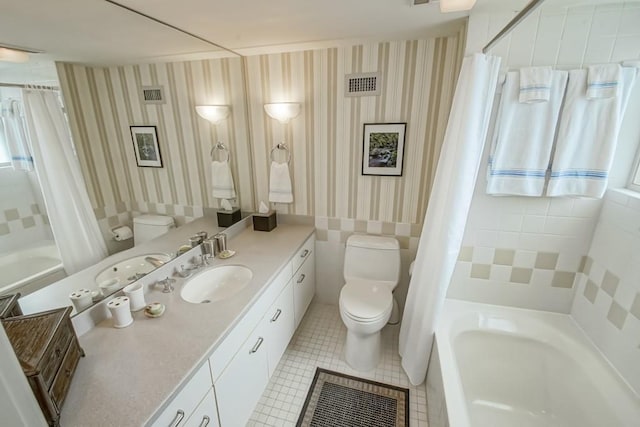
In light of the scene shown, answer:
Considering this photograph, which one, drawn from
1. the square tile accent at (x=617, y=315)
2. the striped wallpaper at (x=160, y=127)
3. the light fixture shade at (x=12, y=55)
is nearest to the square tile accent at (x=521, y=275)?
the square tile accent at (x=617, y=315)

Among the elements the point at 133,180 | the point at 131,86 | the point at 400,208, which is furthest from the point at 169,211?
the point at 400,208

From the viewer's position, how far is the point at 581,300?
1.61 metres

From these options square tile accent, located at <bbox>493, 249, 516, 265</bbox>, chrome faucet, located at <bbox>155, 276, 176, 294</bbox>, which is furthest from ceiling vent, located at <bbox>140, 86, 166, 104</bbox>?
square tile accent, located at <bbox>493, 249, 516, 265</bbox>

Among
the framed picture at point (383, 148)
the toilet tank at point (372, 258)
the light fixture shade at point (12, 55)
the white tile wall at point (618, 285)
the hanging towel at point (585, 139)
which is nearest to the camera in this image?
the light fixture shade at point (12, 55)

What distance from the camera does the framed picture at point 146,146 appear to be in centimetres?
139

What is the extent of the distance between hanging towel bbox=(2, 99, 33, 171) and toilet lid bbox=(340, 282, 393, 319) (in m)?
1.70

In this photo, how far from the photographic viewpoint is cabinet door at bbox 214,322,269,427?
1.20m

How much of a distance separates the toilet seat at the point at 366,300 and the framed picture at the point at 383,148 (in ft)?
2.84

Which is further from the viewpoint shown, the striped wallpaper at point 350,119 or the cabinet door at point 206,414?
the striped wallpaper at point 350,119

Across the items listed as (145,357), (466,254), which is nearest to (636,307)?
(466,254)

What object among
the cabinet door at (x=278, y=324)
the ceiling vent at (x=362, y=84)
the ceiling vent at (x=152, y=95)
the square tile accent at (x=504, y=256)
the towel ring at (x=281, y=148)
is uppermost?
the ceiling vent at (x=362, y=84)

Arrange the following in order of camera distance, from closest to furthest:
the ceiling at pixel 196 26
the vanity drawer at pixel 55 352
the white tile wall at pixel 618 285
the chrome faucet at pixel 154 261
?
A: the vanity drawer at pixel 55 352 → the ceiling at pixel 196 26 → the white tile wall at pixel 618 285 → the chrome faucet at pixel 154 261

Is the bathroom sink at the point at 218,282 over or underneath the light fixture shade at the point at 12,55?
underneath

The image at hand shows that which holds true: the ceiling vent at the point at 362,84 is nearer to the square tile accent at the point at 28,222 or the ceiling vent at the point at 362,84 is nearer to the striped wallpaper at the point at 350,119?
the striped wallpaper at the point at 350,119
